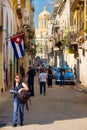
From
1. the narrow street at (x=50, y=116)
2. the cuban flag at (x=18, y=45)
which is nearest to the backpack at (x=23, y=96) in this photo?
the narrow street at (x=50, y=116)

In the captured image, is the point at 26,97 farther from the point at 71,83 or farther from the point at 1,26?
the point at 71,83

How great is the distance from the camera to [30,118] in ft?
55.4

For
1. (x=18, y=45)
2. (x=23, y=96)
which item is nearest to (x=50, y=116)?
(x=23, y=96)

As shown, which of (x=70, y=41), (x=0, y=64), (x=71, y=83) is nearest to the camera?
(x=0, y=64)

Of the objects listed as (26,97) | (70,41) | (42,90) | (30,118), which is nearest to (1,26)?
(42,90)

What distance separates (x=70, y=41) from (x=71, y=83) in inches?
302

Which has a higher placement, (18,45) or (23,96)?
(18,45)

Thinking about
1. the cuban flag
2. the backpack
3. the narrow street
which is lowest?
the narrow street

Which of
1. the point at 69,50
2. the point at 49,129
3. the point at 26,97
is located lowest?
the point at 49,129

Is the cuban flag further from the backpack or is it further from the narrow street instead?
the backpack

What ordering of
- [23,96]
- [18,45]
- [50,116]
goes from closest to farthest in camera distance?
1. [23,96]
2. [50,116]
3. [18,45]

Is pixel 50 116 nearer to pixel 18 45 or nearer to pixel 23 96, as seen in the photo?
pixel 23 96

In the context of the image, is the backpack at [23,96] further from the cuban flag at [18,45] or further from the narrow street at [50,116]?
the cuban flag at [18,45]

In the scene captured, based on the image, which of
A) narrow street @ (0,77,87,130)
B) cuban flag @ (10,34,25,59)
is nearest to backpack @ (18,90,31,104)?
narrow street @ (0,77,87,130)
